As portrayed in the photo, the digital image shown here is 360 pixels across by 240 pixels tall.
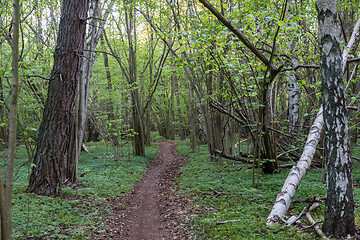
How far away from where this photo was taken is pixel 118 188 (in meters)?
8.54

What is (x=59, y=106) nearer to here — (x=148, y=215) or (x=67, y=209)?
(x=67, y=209)

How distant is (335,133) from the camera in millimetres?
3596

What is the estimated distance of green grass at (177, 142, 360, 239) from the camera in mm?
4492

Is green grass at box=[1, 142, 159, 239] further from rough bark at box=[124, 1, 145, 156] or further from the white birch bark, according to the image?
rough bark at box=[124, 1, 145, 156]

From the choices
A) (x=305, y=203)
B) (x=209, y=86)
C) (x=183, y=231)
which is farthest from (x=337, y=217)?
(x=209, y=86)

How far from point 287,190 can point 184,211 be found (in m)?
2.48

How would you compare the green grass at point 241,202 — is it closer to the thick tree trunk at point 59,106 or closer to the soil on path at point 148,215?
the soil on path at point 148,215

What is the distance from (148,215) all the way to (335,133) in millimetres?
4844

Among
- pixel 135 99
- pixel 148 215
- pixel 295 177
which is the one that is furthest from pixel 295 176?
pixel 135 99

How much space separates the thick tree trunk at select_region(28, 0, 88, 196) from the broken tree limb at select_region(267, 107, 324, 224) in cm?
513

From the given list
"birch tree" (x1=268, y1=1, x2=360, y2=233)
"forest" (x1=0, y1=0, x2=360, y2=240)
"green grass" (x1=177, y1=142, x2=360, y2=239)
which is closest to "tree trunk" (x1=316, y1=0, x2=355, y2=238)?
"forest" (x1=0, y1=0, x2=360, y2=240)

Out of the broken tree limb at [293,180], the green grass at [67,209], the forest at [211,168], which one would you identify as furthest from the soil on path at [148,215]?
the broken tree limb at [293,180]

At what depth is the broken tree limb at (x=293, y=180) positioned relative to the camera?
491 centimetres

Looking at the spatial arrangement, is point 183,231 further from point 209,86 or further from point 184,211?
point 209,86
